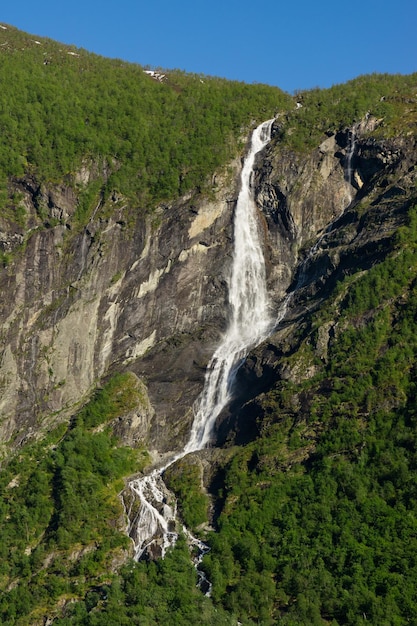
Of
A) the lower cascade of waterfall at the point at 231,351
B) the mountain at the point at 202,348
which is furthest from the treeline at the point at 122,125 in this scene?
the lower cascade of waterfall at the point at 231,351

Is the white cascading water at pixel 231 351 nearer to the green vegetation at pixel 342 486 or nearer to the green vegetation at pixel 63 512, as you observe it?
the green vegetation at pixel 63 512

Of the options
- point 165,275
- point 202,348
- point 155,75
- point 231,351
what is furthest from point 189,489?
point 155,75

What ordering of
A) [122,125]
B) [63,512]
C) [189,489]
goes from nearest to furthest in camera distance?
[63,512]
[189,489]
[122,125]

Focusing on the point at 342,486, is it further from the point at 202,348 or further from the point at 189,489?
the point at 202,348

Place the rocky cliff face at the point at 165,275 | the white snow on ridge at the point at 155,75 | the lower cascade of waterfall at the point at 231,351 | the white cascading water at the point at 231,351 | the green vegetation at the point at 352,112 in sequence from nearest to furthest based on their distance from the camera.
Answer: the lower cascade of waterfall at the point at 231,351, the white cascading water at the point at 231,351, the rocky cliff face at the point at 165,275, the green vegetation at the point at 352,112, the white snow on ridge at the point at 155,75

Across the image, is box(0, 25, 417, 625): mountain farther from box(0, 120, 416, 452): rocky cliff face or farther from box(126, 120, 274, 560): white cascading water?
box(126, 120, 274, 560): white cascading water

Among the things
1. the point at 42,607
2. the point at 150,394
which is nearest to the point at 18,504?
the point at 42,607
